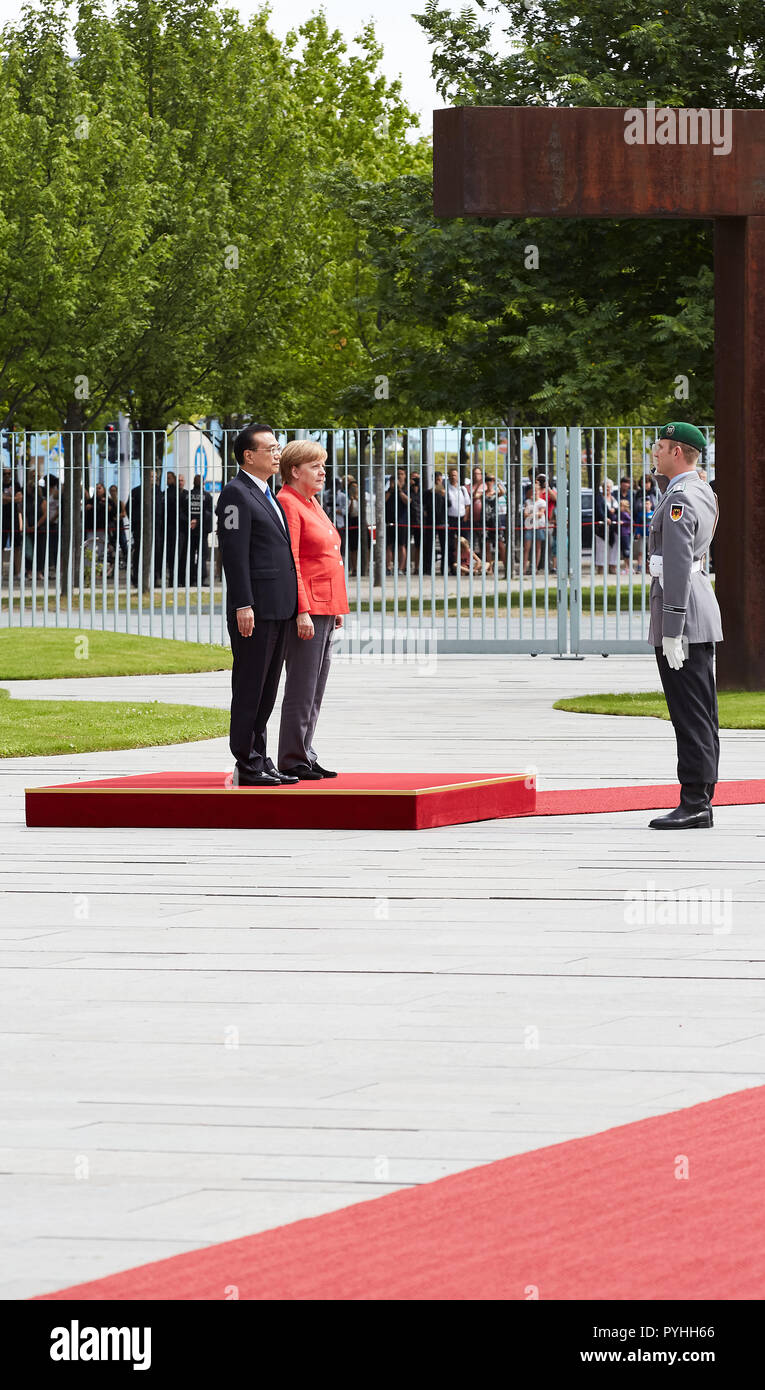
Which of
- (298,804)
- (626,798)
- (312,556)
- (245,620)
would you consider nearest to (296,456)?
(312,556)

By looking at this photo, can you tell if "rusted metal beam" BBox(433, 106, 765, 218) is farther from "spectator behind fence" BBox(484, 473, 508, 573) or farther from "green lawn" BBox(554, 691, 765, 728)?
"spectator behind fence" BBox(484, 473, 508, 573)

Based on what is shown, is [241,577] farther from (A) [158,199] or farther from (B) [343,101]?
(B) [343,101]

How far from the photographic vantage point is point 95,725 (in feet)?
54.4

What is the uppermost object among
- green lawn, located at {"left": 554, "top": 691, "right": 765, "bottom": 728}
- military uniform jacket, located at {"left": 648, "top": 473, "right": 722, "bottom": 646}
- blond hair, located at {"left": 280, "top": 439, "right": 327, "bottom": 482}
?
blond hair, located at {"left": 280, "top": 439, "right": 327, "bottom": 482}

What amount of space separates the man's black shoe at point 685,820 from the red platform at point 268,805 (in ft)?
3.29

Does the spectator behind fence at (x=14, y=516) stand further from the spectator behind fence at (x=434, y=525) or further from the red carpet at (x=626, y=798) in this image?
the red carpet at (x=626, y=798)

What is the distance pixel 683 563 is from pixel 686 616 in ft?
0.84

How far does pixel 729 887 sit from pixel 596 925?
41.0 inches

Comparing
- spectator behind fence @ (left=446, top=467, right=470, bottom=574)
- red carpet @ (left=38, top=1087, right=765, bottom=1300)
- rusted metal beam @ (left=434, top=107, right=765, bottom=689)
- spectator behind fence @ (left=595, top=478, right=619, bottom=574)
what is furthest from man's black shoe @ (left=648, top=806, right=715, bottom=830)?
spectator behind fence @ (left=446, top=467, right=470, bottom=574)

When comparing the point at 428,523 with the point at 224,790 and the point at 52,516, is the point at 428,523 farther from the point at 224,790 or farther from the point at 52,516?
the point at 224,790

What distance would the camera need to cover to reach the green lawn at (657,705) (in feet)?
55.6

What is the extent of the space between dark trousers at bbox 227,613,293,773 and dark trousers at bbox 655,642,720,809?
1.94 m

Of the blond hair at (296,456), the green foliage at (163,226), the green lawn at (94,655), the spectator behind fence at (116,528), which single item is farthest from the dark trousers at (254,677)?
the green foliage at (163,226)

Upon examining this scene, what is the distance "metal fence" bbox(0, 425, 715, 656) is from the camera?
2695 cm
